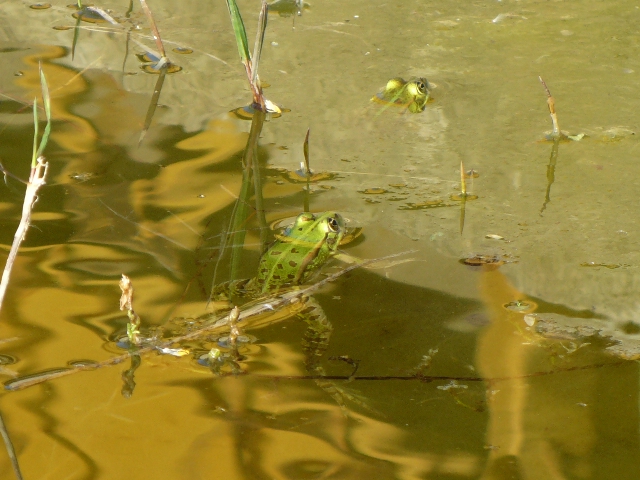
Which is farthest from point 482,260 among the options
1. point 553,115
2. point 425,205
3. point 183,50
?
point 183,50

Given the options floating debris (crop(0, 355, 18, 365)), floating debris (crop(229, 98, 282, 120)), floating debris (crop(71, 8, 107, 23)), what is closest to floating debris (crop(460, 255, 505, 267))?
floating debris (crop(229, 98, 282, 120))

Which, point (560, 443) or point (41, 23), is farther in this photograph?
point (41, 23)

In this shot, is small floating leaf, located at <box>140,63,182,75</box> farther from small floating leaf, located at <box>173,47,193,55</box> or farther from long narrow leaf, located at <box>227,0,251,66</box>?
long narrow leaf, located at <box>227,0,251,66</box>

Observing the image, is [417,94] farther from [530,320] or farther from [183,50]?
[530,320]

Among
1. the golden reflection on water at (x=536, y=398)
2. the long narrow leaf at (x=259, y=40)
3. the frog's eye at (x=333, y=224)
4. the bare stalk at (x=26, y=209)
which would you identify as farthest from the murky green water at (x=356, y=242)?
the bare stalk at (x=26, y=209)

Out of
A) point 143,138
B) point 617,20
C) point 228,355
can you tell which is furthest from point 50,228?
point 617,20

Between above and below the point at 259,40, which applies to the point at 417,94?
below

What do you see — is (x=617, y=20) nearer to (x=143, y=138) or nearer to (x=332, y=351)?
(x=143, y=138)

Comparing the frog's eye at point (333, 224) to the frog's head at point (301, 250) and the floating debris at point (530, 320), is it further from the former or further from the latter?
the floating debris at point (530, 320)
